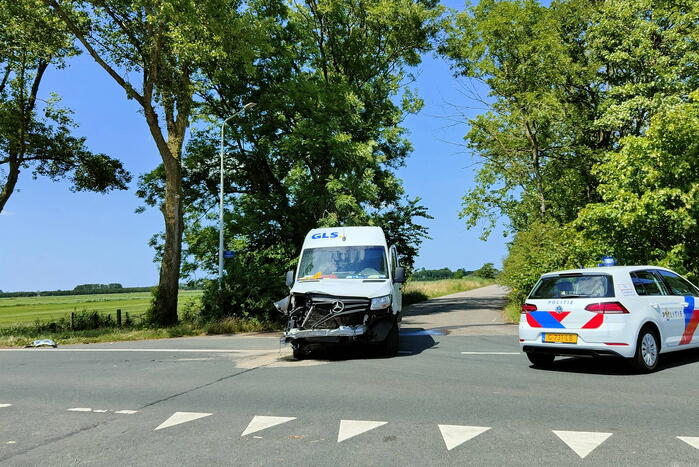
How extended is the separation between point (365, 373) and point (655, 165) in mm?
10614

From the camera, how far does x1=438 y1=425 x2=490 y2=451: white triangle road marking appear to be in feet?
15.3

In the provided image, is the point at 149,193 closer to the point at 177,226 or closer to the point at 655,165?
the point at 177,226

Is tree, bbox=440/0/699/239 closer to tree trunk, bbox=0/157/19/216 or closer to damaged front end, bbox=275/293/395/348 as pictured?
damaged front end, bbox=275/293/395/348

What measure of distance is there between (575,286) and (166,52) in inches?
646

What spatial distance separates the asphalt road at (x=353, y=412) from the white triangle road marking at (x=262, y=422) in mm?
39

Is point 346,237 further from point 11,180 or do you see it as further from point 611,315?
point 11,180

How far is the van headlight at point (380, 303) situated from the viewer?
9.91m

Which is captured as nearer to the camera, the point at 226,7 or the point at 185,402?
the point at 185,402

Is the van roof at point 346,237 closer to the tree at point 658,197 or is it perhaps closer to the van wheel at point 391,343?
the van wheel at point 391,343

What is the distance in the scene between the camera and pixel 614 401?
20.5 feet

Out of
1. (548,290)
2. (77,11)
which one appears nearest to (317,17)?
(77,11)

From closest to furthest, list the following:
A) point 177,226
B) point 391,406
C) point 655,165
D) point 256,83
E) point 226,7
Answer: point 391,406 < point 655,165 < point 226,7 < point 177,226 < point 256,83

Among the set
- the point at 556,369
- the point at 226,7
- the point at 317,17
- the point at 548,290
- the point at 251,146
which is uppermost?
the point at 317,17

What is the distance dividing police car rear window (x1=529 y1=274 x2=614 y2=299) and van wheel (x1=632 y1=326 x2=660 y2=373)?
2.73ft
